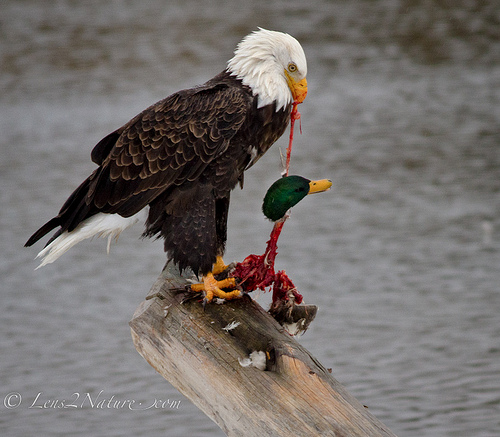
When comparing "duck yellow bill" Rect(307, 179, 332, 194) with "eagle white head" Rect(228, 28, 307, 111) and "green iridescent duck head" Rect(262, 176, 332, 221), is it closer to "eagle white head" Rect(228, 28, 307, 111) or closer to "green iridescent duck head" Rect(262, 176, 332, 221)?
"green iridescent duck head" Rect(262, 176, 332, 221)

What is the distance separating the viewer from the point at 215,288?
3.34 meters

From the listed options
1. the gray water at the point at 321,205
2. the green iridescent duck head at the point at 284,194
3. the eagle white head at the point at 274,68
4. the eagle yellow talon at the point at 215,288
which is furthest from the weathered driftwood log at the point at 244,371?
the gray water at the point at 321,205

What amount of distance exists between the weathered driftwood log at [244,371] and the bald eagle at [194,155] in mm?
467

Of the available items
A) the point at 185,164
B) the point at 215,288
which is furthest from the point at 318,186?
the point at 185,164

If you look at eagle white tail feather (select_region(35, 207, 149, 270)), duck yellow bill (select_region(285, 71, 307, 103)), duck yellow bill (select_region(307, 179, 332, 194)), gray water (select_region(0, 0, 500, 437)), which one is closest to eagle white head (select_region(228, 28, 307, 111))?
duck yellow bill (select_region(285, 71, 307, 103))

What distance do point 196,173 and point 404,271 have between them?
3.54m

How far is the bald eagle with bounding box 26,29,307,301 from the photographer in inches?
144

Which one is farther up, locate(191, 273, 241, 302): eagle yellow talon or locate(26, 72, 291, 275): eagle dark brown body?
locate(26, 72, 291, 275): eagle dark brown body

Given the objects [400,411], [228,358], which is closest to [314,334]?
[400,411]

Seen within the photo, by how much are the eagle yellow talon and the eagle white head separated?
0.79 m

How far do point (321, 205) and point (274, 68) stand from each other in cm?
481

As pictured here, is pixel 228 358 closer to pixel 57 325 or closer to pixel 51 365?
pixel 51 365

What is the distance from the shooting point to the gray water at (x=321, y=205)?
17.8ft

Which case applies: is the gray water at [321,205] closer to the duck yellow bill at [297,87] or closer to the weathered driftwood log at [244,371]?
the weathered driftwood log at [244,371]
